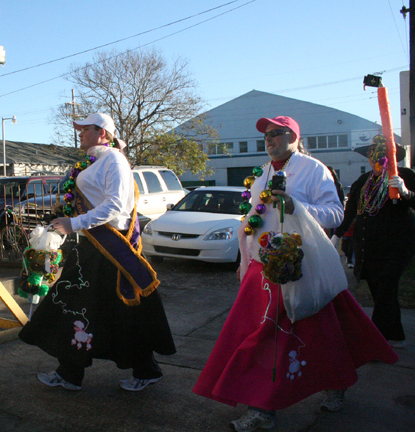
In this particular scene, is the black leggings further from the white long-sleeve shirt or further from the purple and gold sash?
the white long-sleeve shirt

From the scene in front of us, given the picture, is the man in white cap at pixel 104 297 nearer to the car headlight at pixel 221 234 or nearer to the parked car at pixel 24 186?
the car headlight at pixel 221 234

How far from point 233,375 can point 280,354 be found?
289 mm

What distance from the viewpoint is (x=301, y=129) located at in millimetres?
43000

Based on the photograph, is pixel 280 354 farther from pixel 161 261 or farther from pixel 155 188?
pixel 155 188

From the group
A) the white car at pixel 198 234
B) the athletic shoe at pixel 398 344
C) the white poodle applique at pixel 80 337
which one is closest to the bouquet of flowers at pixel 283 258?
the white poodle applique at pixel 80 337

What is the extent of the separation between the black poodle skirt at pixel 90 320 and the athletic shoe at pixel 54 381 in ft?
0.83

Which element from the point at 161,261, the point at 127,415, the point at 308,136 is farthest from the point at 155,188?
the point at 308,136

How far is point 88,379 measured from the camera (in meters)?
3.58

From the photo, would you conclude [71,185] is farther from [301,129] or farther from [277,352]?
[301,129]

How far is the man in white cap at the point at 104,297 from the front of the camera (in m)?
3.14

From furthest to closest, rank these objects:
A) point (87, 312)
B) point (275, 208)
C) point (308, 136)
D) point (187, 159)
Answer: point (308, 136), point (187, 159), point (87, 312), point (275, 208)

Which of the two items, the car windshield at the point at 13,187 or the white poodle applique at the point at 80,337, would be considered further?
the car windshield at the point at 13,187

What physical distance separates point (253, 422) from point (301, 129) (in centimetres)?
4205

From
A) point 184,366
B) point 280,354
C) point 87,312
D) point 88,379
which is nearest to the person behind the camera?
point 280,354
